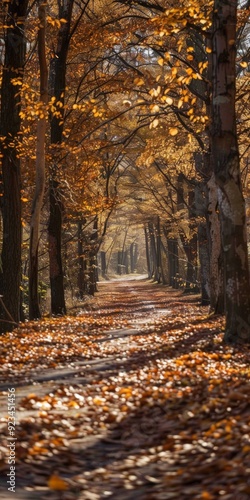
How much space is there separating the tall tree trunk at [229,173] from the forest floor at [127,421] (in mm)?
850

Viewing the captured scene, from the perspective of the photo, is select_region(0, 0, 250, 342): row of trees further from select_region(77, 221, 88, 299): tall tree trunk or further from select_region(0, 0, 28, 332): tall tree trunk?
select_region(77, 221, 88, 299): tall tree trunk

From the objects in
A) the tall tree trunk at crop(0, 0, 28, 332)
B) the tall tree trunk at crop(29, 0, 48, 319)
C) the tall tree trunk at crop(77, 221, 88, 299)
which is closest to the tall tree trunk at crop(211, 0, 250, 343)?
the tall tree trunk at crop(0, 0, 28, 332)

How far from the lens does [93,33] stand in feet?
58.5

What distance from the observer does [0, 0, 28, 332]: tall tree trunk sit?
13.6 metres

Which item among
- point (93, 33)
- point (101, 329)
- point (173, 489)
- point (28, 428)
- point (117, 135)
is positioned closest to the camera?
point (173, 489)

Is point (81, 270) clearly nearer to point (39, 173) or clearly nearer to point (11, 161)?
point (39, 173)

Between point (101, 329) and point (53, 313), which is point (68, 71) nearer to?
point (53, 313)

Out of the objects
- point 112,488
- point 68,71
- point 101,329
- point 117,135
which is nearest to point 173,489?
point 112,488

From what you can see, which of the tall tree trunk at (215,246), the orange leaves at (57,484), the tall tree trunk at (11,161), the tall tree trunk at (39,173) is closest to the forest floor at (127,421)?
the orange leaves at (57,484)

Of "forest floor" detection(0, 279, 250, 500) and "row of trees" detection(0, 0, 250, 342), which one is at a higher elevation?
"row of trees" detection(0, 0, 250, 342)

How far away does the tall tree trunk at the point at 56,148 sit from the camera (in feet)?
61.6

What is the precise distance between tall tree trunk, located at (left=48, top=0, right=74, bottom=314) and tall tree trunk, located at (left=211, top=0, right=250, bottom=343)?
789 cm

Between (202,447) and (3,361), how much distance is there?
539cm

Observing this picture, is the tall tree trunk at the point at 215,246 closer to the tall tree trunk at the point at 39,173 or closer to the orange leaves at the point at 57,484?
the tall tree trunk at the point at 39,173
